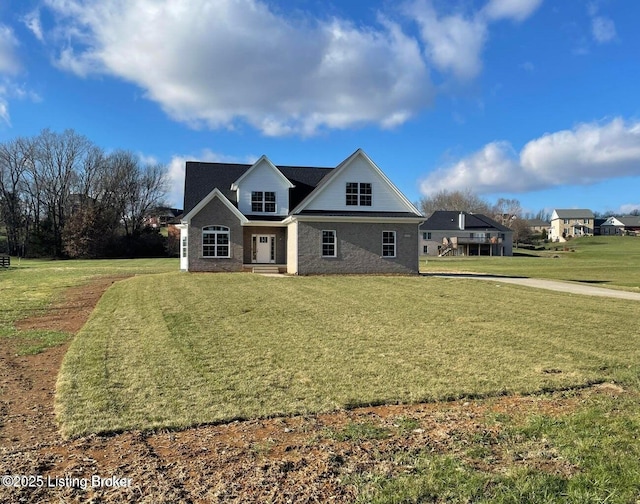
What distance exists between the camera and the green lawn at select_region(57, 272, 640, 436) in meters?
5.50

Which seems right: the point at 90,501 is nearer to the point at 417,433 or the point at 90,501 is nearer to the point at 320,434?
the point at 320,434

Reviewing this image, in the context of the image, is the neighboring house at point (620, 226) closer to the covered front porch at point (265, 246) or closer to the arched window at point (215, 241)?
the covered front porch at point (265, 246)

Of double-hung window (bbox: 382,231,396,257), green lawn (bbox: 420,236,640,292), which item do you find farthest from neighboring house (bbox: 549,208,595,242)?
double-hung window (bbox: 382,231,396,257)

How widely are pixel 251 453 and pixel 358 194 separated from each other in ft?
72.3

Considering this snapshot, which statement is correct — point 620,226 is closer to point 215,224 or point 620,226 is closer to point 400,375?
point 215,224

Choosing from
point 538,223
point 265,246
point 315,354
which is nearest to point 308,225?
point 265,246

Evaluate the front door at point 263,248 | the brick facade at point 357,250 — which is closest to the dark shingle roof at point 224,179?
the front door at point 263,248

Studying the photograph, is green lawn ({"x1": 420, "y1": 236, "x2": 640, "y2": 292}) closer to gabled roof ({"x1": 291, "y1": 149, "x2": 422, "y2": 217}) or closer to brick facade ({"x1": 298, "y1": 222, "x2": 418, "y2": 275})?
brick facade ({"x1": 298, "y1": 222, "x2": 418, "y2": 275})

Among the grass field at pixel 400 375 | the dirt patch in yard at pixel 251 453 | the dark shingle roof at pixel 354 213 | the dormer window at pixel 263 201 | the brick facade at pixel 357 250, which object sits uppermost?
the dormer window at pixel 263 201

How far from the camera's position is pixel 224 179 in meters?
28.8

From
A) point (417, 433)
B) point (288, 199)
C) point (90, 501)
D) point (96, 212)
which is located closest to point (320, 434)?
point (417, 433)

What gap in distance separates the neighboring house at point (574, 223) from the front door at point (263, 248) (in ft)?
378

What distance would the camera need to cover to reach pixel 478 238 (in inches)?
2795

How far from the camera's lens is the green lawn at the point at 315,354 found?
550cm
